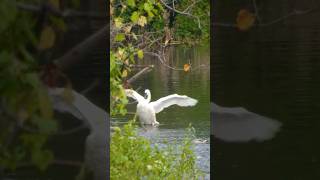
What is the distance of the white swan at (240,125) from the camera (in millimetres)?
1458

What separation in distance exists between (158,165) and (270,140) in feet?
6.11

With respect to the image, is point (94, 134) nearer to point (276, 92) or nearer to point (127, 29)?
point (276, 92)

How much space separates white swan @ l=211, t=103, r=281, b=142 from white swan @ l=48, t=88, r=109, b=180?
27cm

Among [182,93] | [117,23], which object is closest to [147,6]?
[117,23]

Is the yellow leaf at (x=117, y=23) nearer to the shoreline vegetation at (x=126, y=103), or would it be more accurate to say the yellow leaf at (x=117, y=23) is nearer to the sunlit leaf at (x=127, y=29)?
the shoreline vegetation at (x=126, y=103)

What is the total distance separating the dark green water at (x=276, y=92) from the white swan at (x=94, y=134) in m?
0.27

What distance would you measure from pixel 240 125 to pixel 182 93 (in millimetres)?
6208

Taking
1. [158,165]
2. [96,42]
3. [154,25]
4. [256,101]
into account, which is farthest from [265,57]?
[154,25]

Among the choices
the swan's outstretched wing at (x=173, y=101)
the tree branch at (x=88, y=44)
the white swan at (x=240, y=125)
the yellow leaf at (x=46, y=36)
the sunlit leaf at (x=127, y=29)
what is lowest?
the swan's outstretched wing at (x=173, y=101)

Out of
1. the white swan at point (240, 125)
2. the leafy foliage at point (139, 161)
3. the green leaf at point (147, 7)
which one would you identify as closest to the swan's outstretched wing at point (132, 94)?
the leafy foliage at point (139, 161)

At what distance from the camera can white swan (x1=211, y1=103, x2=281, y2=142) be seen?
4.78 feet

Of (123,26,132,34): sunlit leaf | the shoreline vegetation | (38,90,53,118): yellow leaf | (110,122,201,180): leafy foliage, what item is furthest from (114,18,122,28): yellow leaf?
(38,90,53,118): yellow leaf

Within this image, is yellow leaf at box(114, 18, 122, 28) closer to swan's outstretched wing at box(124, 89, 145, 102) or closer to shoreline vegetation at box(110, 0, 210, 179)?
shoreline vegetation at box(110, 0, 210, 179)

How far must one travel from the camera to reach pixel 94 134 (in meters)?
1.39
